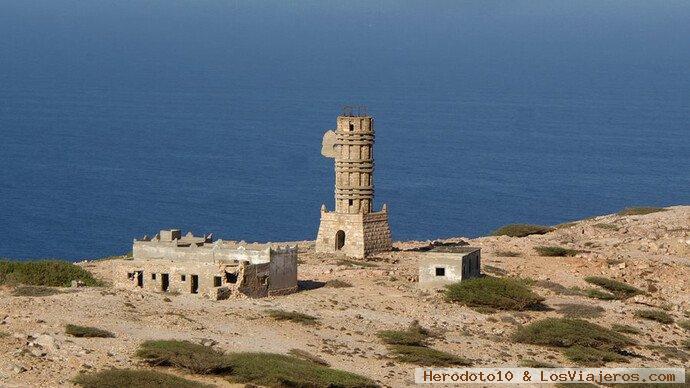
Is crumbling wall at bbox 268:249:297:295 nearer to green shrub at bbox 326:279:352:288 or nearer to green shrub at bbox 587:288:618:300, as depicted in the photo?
green shrub at bbox 326:279:352:288

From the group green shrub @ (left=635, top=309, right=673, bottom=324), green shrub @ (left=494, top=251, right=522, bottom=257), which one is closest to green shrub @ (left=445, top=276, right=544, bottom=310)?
green shrub @ (left=635, top=309, right=673, bottom=324)

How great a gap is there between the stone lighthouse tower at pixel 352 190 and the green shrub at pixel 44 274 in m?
11.2

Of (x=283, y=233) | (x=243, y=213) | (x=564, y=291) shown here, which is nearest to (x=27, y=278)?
(x=564, y=291)

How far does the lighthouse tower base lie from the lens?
58.7 meters

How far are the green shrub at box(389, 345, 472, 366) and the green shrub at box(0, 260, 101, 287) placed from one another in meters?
13.2

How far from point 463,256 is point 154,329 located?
13.6 meters

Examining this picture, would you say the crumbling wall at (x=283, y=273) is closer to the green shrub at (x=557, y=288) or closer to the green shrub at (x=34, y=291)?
the green shrub at (x=34, y=291)

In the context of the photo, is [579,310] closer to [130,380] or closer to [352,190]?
[352,190]

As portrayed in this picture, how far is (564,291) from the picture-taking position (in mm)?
52438

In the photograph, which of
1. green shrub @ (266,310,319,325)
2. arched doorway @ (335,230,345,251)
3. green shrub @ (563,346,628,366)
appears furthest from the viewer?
arched doorway @ (335,230,345,251)

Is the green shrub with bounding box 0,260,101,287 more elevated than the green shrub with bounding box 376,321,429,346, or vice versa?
the green shrub with bounding box 0,260,101,287

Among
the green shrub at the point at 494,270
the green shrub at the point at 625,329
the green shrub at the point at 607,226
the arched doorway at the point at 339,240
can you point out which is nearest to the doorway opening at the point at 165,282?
the green shrub at the point at 494,270

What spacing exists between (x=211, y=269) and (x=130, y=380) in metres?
12.8

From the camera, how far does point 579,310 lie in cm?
4925
